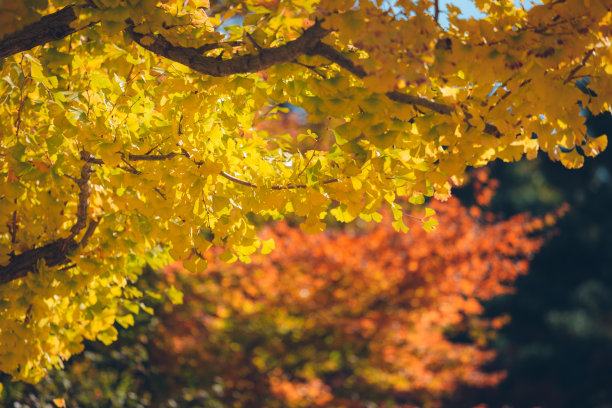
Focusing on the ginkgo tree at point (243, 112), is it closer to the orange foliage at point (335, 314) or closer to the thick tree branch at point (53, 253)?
the thick tree branch at point (53, 253)

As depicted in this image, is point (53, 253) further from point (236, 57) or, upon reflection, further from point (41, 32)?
point (236, 57)

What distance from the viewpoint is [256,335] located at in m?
7.68

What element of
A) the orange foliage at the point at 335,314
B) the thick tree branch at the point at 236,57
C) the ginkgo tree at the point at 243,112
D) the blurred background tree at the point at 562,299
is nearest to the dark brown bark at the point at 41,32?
the ginkgo tree at the point at 243,112

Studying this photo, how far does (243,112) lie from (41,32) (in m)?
0.87

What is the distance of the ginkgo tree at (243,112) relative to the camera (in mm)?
1688

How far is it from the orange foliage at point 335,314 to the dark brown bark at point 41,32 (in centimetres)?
522

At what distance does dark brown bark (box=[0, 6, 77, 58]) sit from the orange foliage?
5.22 metres

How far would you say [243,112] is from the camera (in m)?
2.46

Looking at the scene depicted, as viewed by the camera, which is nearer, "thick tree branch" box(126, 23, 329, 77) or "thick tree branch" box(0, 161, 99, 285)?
"thick tree branch" box(126, 23, 329, 77)

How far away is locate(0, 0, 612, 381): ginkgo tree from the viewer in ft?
5.54

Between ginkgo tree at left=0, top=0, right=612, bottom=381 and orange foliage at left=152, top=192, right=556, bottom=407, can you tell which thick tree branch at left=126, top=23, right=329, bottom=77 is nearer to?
ginkgo tree at left=0, top=0, right=612, bottom=381

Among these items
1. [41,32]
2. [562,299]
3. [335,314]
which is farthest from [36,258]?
[562,299]

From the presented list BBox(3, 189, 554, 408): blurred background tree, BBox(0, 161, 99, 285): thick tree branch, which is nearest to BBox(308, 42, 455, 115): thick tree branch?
BBox(0, 161, 99, 285): thick tree branch

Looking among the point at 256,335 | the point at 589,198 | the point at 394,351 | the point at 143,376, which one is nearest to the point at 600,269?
the point at 589,198
